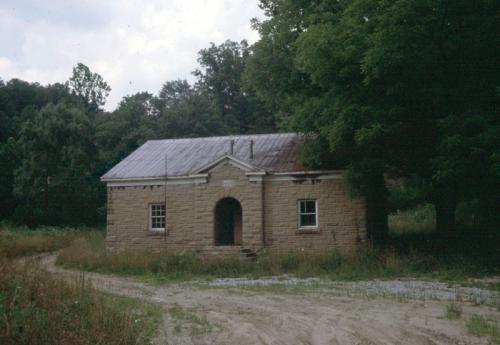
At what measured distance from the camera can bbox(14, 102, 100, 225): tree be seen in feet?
135

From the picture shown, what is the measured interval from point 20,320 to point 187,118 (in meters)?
45.0

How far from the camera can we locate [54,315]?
7.07m

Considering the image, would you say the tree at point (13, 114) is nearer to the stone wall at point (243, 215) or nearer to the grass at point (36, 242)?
the grass at point (36, 242)

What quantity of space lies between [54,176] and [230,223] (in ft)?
73.3

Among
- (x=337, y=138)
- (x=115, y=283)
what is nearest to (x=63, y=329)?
(x=115, y=283)

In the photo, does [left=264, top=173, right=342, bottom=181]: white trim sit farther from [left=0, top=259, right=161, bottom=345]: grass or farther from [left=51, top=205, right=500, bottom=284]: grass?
[left=0, top=259, right=161, bottom=345]: grass

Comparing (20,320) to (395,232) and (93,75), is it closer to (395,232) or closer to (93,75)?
(395,232)

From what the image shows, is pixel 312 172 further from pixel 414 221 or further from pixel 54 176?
pixel 54 176

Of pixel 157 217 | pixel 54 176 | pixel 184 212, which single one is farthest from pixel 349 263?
pixel 54 176

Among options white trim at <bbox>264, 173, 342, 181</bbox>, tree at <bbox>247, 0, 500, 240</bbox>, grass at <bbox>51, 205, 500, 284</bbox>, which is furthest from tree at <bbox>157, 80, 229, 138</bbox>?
tree at <bbox>247, 0, 500, 240</bbox>

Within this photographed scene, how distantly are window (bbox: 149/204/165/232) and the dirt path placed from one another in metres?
10.4

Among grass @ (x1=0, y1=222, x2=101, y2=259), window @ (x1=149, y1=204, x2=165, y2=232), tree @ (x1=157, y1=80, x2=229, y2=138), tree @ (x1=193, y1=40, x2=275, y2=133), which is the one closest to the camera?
window @ (x1=149, y1=204, x2=165, y2=232)

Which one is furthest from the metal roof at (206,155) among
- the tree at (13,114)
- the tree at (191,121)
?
the tree at (191,121)

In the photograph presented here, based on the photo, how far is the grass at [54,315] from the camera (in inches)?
255
